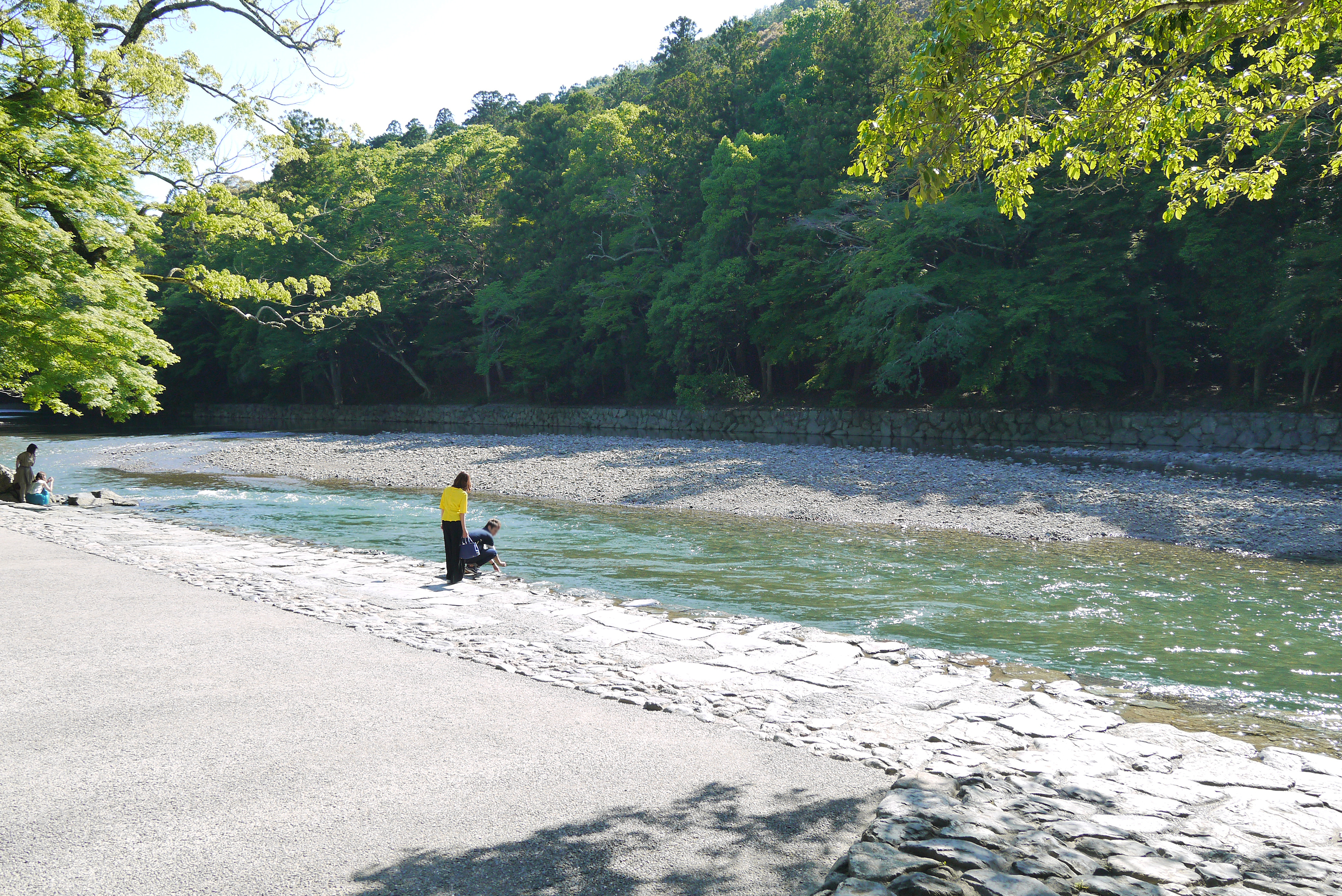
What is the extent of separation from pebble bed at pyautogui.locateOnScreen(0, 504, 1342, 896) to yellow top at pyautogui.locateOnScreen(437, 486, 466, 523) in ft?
2.73

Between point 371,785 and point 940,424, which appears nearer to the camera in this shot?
point 371,785

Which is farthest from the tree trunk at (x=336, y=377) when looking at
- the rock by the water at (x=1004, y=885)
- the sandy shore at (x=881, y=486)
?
the rock by the water at (x=1004, y=885)

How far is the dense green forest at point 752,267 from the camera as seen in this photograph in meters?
25.0

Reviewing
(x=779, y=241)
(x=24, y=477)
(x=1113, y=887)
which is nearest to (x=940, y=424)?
(x=779, y=241)

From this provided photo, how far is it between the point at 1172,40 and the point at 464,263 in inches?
1789

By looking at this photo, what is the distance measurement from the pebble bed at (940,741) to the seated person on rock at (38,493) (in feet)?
30.6

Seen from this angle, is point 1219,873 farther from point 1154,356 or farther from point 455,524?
point 1154,356

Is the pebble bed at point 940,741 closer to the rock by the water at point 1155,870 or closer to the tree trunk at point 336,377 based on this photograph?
the rock by the water at point 1155,870

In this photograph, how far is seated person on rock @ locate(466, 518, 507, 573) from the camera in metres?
10.6

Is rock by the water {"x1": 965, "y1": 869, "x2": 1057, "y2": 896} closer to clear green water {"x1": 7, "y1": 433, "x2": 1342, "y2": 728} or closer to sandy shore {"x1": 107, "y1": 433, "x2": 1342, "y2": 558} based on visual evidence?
clear green water {"x1": 7, "y1": 433, "x2": 1342, "y2": 728}

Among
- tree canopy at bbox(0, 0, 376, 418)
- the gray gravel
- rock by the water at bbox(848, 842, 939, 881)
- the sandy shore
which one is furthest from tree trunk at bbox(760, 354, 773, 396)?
rock by the water at bbox(848, 842, 939, 881)

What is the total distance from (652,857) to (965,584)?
8.47 meters

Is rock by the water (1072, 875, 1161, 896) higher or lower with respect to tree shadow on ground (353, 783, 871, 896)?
lower

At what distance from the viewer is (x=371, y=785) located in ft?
13.9
